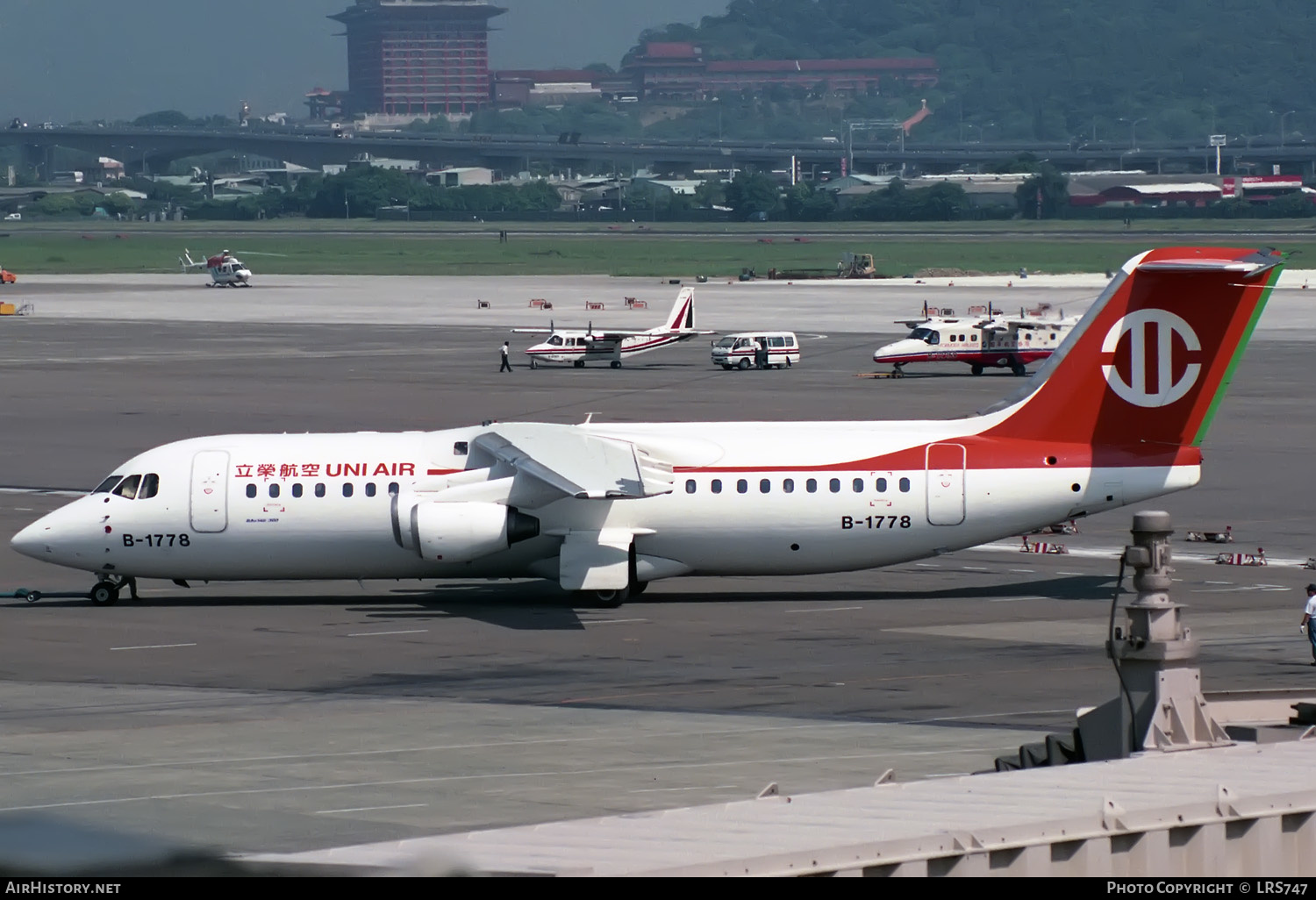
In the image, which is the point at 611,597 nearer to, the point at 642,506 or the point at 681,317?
the point at 642,506

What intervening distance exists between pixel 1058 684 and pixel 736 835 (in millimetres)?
17538

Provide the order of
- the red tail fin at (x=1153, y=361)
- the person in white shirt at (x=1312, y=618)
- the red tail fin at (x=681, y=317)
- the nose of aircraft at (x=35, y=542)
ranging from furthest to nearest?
1. the red tail fin at (x=681, y=317)
2. the nose of aircraft at (x=35, y=542)
3. the red tail fin at (x=1153, y=361)
4. the person in white shirt at (x=1312, y=618)

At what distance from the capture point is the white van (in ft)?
294

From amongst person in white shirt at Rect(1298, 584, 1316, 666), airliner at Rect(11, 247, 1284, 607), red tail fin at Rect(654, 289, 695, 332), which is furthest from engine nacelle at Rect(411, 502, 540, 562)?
red tail fin at Rect(654, 289, 695, 332)

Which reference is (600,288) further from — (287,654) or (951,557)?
(287,654)

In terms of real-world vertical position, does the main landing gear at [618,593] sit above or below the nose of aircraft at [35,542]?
below

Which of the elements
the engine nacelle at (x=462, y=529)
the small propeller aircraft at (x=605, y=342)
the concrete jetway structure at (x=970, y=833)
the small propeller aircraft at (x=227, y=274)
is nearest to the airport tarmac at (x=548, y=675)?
the engine nacelle at (x=462, y=529)

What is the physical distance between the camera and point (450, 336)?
108625 mm

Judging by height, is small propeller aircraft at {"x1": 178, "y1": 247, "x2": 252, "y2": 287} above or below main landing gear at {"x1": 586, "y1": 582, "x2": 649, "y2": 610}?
below

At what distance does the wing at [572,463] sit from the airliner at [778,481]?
1.9 inches

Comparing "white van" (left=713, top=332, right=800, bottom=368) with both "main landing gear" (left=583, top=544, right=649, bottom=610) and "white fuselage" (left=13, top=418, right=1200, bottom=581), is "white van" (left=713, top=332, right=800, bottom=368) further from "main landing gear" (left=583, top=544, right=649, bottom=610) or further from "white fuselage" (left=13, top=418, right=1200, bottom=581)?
"main landing gear" (left=583, top=544, right=649, bottom=610)

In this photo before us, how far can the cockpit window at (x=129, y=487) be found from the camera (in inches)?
1497

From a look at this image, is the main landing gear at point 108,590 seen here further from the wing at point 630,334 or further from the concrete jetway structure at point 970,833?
the wing at point 630,334

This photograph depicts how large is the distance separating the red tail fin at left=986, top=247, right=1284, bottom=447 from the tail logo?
0.05ft
